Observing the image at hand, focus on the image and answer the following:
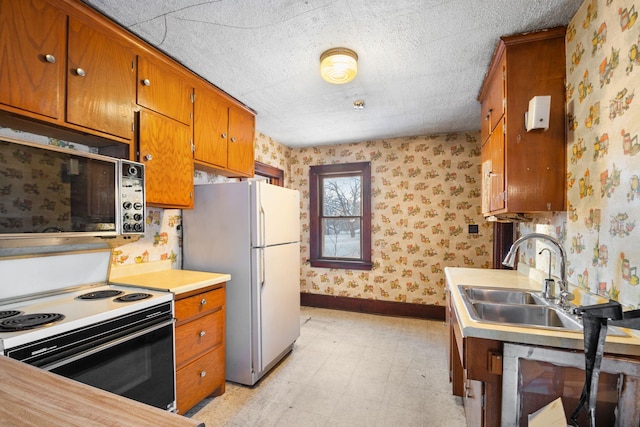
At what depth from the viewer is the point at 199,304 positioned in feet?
6.47

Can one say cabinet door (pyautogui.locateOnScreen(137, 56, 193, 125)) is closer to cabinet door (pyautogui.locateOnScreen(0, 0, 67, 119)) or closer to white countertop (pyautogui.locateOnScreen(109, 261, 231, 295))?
cabinet door (pyautogui.locateOnScreen(0, 0, 67, 119))

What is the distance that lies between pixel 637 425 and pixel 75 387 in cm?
176

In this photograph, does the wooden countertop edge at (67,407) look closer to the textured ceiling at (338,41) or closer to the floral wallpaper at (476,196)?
the floral wallpaper at (476,196)

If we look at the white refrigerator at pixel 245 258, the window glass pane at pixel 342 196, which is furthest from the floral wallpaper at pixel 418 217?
the white refrigerator at pixel 245 258

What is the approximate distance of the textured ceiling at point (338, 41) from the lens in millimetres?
1531

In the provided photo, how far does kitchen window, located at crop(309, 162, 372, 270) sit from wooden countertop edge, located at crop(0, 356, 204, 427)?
3.65m

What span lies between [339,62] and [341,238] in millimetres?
2819

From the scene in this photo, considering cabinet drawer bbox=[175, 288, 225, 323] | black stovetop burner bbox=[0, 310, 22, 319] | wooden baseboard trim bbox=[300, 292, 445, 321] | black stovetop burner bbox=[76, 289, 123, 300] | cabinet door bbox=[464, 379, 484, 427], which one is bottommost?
wooden baseboard trim bbox=[300, 292, 445, 321]

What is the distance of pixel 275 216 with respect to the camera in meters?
2.54

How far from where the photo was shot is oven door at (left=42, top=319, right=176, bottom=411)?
1.29 metres

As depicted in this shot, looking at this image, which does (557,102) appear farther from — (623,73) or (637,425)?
(637,425)

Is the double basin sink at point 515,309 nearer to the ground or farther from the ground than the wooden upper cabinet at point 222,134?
nearer to the ground

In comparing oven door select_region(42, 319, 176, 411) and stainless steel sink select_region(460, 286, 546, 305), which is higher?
stainless steel sink select_region(460, 286, 546, 305)

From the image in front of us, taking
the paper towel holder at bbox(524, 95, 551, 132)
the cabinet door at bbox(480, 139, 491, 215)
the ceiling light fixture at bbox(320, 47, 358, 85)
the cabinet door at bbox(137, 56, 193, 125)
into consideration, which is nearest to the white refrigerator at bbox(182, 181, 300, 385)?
the cabinet door at bbox(137, 56, 193, 125)
